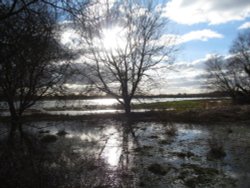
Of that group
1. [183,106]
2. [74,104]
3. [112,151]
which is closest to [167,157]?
[112,151]

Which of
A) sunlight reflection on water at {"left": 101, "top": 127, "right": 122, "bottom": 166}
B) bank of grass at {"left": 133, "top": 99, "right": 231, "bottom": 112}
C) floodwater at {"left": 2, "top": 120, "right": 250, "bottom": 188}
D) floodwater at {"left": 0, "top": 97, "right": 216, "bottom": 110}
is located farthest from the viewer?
bank of grass at {"left": 133, "top": 99, "right": 231, "bottom": 112}

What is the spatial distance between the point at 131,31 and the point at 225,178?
22812 millimetres

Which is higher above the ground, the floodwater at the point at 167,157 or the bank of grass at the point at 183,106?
the bank of grass at the point at 183,106

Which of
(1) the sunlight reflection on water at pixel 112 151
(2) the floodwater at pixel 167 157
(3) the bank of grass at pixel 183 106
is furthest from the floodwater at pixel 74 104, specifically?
(1) the sunlight reflection on water at pixel 112 151

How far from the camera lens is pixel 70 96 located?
16.9 metres

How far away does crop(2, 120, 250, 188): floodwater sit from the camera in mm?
9297

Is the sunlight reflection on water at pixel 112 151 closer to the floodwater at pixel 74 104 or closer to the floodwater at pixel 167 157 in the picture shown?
the floodwater at pixel 167 157

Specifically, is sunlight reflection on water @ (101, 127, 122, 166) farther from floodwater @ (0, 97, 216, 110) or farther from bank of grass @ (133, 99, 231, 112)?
bank of grass @ (133, 99, 231, 112)

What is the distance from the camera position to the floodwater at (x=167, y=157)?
9297 millimetres

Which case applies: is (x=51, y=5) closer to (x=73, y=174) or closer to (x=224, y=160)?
(x=73, y=174)

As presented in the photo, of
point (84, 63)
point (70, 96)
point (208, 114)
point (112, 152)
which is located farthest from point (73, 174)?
point (84, 63)

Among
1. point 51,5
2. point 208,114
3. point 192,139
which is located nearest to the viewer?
point 51,5

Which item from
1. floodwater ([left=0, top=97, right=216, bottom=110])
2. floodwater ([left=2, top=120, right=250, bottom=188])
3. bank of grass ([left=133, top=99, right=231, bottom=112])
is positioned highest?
floodwater ([left=0, top=97, right=216, bottom=110])

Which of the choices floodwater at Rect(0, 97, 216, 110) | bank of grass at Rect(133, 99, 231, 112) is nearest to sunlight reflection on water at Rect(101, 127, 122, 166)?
floodwater at Rect(0, 97, 216, 110)
